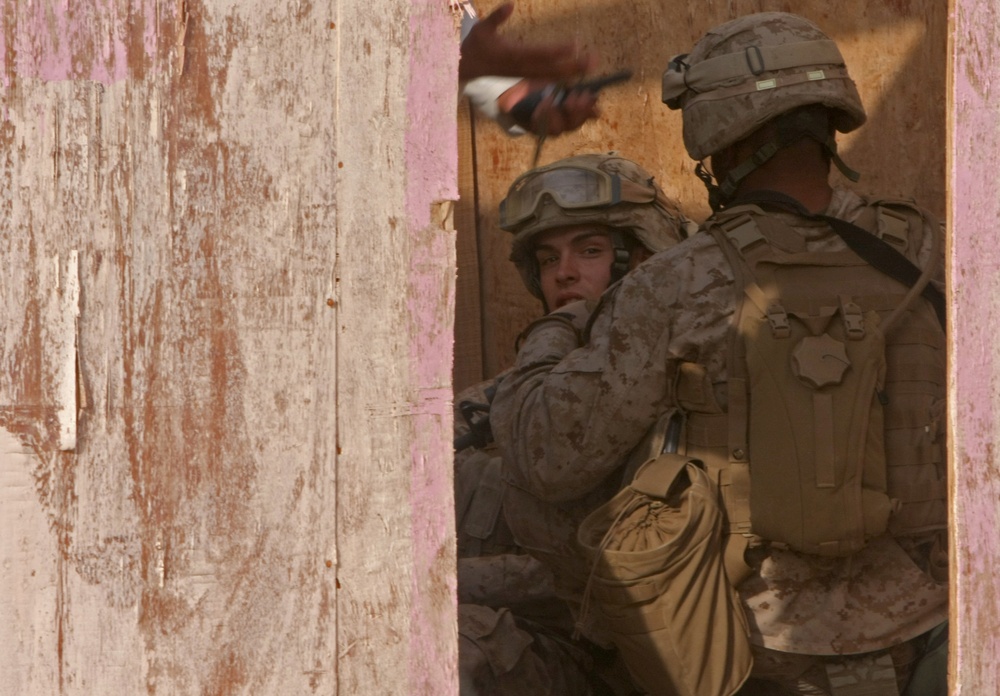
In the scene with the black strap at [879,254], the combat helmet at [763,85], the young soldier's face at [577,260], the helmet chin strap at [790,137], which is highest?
the combat helmet at [763,85]

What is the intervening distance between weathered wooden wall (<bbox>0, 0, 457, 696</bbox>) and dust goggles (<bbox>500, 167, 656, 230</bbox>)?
2432 mm

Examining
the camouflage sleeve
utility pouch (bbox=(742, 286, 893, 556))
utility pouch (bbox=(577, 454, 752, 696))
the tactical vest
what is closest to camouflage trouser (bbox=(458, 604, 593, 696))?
the camouflage sleeve

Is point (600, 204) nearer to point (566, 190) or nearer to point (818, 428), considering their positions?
point (566, 190)

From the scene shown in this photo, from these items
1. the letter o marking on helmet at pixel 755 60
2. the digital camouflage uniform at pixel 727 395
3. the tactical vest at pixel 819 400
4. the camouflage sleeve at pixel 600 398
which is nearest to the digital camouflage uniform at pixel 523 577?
the digital camouflage uniform at pixel 727 395

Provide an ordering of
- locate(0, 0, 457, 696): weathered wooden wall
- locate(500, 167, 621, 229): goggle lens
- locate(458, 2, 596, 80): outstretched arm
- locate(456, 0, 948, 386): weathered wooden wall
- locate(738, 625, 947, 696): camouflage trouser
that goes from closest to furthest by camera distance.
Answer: locate(0, 0, 457, 696): weathered wooden wall < locate(458, 2, 596, 80): outstretched arm < locate(738, 625, 947, 696): camouflage trouser < locate(500, 167, 621, 229): goggle lens < locate(456, 0, 948, 386): weathered wooden wall

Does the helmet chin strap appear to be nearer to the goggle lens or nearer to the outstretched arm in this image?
the outstretched arm

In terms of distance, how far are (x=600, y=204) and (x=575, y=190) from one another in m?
0.11

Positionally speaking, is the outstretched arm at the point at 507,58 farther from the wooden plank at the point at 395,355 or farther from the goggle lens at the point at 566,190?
the goggle lens at the point at 566,190

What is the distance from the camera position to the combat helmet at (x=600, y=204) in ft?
14.6

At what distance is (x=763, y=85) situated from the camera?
3238mm

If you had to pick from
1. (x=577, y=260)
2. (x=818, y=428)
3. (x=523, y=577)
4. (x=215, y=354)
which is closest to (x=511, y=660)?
(x=523, y=577)

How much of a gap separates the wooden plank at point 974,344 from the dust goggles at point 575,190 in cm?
220

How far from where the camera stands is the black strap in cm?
301

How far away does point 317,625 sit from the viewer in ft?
6.48
